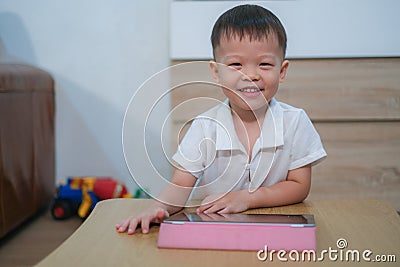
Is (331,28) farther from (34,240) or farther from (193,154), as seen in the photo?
(34,240)

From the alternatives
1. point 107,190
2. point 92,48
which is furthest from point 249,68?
point 92,48

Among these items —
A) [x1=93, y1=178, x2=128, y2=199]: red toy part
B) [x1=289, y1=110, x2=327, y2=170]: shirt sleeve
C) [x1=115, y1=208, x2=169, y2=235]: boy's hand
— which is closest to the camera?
[x1=115, y1=208, x2=169, y2=235]: boy's hand

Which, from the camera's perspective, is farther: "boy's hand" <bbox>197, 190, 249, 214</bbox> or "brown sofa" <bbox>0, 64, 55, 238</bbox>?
"brown sofa" <bbox>0, 64, 55, 238</bbox>

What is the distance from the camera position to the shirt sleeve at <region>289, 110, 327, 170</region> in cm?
90

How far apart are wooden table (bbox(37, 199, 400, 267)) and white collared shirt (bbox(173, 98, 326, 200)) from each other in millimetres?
77

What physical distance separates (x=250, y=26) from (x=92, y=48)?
Result: 126 cm

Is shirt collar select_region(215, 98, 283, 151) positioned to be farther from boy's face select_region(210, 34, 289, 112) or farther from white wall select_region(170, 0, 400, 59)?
white wall select_region(170, 0, 400, 59)

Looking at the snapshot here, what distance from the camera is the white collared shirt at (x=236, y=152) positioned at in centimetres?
83

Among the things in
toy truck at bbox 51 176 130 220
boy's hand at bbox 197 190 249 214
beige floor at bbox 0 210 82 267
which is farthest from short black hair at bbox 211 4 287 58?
toy truck at bbox 51 176 130 220

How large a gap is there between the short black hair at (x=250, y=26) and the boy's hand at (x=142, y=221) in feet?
0.94

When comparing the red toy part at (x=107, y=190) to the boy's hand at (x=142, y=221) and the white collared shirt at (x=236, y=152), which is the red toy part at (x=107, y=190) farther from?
the boy's hand at (x=142, y=221)

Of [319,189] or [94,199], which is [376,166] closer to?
A: [319,189]

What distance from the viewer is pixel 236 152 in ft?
2.77

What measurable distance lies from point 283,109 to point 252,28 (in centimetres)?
18
